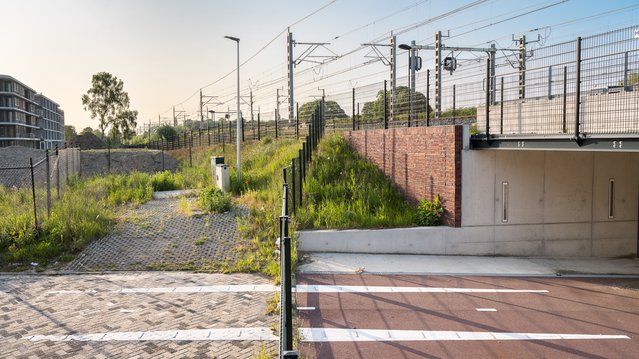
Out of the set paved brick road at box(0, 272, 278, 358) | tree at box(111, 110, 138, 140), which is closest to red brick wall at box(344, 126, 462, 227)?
paved brick road at box(0, 272, 278, 358)

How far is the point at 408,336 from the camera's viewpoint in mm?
6891

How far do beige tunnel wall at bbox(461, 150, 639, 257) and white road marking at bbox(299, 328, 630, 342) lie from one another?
549 centimetres

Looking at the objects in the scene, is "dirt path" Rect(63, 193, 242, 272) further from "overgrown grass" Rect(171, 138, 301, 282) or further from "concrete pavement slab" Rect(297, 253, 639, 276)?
"concrete pavement slab" Rect(297, 253, 639, 276)

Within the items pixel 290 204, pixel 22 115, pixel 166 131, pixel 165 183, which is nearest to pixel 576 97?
pixel 290 204

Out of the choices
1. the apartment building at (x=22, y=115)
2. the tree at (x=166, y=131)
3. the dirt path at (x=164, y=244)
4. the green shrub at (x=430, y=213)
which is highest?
the apartment building at (x=22, y=115)

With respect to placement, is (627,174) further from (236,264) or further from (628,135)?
(236,264)

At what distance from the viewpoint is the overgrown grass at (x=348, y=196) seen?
497 inches

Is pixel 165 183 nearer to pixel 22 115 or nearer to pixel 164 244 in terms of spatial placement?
pixel 164 244

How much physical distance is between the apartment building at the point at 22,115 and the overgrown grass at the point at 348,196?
70987 millimetres

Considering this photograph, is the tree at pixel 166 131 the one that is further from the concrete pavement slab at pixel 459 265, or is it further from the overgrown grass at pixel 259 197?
the concrete pavement slab at pixel 459 265

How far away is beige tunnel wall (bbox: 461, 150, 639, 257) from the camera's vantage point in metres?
12.4

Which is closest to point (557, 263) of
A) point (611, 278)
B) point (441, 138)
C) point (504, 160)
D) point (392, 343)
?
point (611, 278)

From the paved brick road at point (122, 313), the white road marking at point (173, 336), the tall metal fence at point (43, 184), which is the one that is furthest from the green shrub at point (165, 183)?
the white road marking at point (173, 336)

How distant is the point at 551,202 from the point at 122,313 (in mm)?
10602
